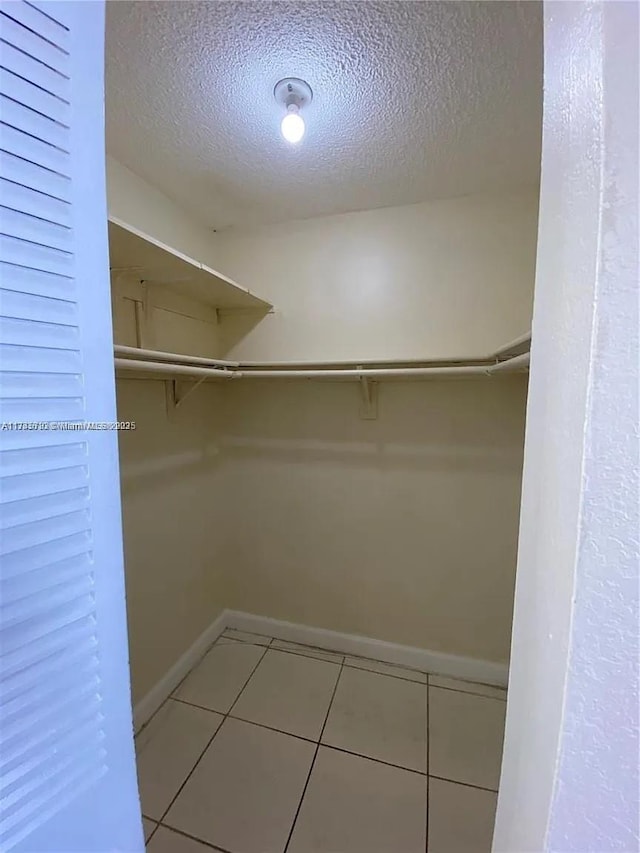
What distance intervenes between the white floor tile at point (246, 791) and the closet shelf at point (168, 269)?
6.25 feet

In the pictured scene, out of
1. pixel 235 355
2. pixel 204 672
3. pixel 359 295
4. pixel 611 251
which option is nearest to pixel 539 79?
pixel 359 295

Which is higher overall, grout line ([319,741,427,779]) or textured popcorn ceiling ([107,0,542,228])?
textured popcorn ceiling ([107,0,542,228])

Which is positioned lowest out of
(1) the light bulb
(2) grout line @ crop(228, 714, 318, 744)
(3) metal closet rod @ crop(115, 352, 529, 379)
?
(2) grout line @ crop(228, 714, 318, 744)

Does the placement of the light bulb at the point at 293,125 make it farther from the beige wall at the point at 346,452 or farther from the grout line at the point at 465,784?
the grout line at the point at 465,784

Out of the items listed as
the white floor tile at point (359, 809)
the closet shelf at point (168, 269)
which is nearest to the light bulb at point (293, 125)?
the closet shelf at point (168, 269)

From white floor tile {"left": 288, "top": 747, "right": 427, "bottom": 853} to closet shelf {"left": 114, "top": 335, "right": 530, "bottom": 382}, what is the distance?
1.56m

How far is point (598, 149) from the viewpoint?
341 millimetres

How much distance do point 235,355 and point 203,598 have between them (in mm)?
1382

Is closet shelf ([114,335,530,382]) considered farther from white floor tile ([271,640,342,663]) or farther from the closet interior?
white floor tile ([271,640,342,663])

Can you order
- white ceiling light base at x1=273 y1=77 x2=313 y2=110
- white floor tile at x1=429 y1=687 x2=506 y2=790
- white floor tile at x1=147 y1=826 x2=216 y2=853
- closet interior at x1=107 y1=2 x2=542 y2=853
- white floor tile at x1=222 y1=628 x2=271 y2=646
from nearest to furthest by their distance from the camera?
white ceiling light base at x1=273 y1=77 x2=313 y2=110
white floor tile at x1=147 y1=826 x2=216 y2=853
closet interior at x1=107 y1=2 x2=542 y2=853
white floor tile at x1=429 y1=687 x2=506 y2=790
white floor tile at x1=222 y1=628 x2=271 y2=646

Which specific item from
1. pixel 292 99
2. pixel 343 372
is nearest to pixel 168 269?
pixel 292 99

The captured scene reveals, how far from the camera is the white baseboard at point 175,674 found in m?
1.51

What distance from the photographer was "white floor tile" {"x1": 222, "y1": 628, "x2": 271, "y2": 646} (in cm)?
203

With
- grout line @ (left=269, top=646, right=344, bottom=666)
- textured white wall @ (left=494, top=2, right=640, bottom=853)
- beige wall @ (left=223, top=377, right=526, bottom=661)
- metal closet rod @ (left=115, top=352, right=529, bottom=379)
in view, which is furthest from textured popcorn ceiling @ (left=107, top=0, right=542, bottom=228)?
grout line @ (left=269, top=646, right=344, bottom=666)
